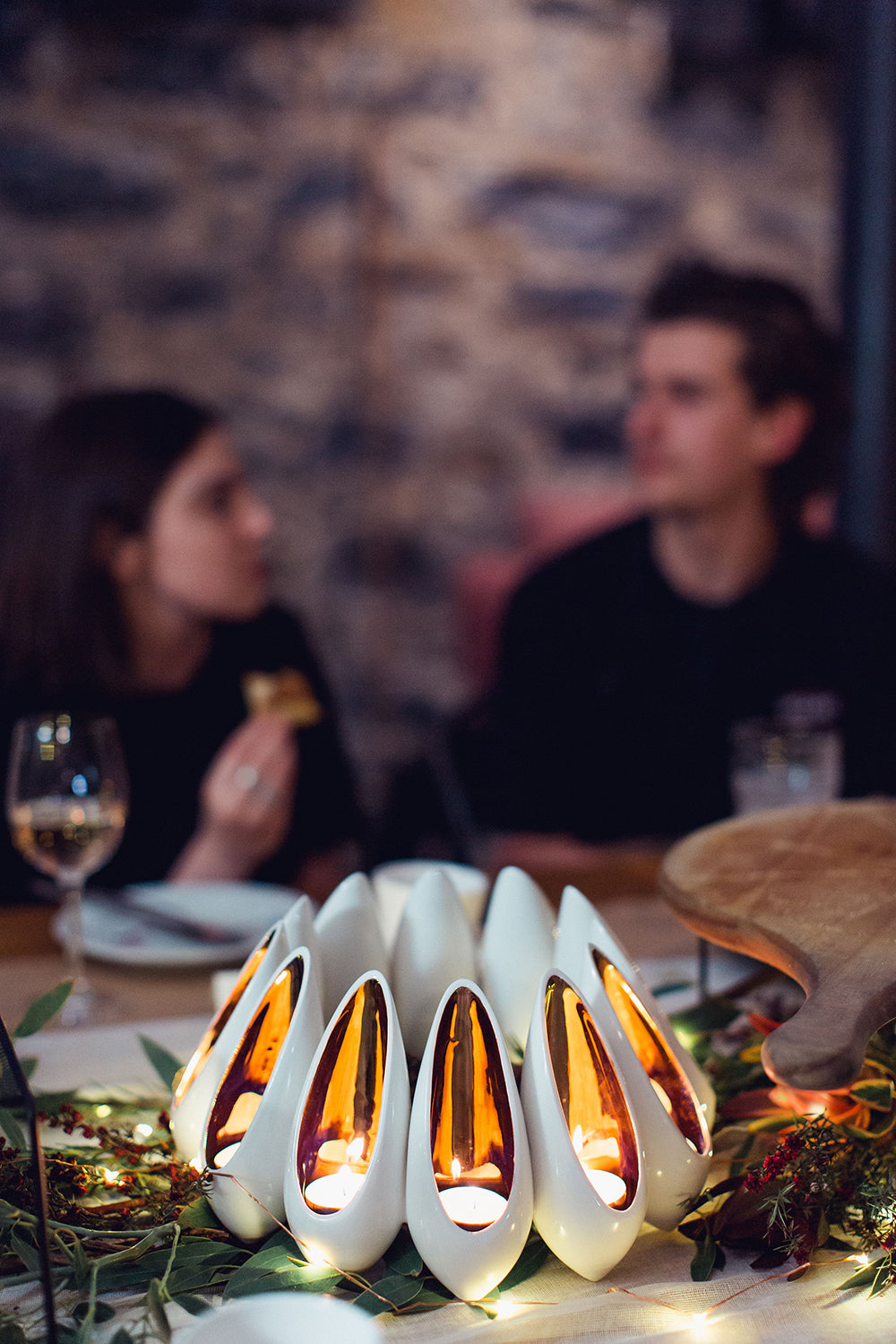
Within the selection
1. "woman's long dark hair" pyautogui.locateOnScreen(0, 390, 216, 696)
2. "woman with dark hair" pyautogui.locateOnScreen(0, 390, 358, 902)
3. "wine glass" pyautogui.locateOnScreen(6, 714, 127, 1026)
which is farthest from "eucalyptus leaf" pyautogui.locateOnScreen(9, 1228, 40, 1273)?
"woman's long dark hair" pyautogui.locateOnScreen(0, 390, 216, 696)

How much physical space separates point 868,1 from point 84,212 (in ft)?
5.67

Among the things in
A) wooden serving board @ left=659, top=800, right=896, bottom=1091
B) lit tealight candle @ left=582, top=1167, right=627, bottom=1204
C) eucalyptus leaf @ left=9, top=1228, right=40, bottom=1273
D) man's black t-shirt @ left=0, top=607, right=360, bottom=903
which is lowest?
man's black t-shirt @ left=0, top=607, right=360, bottom=903

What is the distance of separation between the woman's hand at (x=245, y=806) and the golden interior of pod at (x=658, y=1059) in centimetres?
101

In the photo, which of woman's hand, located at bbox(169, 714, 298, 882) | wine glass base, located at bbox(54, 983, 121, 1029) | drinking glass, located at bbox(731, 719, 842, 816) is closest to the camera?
wine glass base, located at bbox(54, 983, 121, 1029)

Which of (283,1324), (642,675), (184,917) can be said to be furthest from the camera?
(642,675)

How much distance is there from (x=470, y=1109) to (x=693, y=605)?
1687mm

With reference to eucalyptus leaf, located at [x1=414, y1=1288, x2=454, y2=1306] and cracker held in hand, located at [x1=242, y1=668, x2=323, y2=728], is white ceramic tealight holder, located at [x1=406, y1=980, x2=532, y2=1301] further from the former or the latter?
cracker held in hand, located at [x1=242, y1=668, x2=323, y2=728]

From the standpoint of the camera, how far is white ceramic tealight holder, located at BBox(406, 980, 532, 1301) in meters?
0.45

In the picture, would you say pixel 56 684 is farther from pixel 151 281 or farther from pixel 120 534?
pixel 151 281

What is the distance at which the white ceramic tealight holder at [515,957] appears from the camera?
566 mm

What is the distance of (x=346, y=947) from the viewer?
0.57m

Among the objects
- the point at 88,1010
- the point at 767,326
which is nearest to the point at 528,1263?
the point at 88,1010

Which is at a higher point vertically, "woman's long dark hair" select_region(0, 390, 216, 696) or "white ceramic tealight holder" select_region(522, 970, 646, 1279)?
"woman's long dark hair" select_region(0, 390, 216, 696)

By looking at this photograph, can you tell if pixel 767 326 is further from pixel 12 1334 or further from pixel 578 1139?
pixel 12 1334
